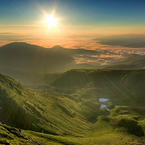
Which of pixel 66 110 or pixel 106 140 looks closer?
pixel 106 140

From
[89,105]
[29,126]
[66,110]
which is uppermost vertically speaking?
[89,105]

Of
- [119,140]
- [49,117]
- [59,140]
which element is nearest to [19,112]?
[49,117]

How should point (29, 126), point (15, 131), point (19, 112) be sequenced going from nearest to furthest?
point (15, 131), point (29, 126), point (19, 112)

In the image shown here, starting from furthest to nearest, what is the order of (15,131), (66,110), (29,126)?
1. (66,110)
2. (29,126)
3. (15,131)

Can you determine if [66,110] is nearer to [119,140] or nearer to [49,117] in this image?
[49,117]

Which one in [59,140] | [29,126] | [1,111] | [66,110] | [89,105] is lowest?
[59,140]

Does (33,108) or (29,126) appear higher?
(33,108)

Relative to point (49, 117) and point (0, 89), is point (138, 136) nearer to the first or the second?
point (49, 117)

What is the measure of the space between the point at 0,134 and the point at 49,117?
5606 centimetres

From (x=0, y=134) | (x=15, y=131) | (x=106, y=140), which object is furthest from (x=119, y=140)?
(x=0, y=134)

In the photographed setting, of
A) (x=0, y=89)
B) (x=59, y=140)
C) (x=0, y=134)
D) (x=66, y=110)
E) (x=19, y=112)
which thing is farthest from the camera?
(x=66, y=110)

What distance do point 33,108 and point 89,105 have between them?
93831 millimetres

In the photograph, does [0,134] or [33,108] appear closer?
[0,134]

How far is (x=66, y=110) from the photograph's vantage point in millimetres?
148500
